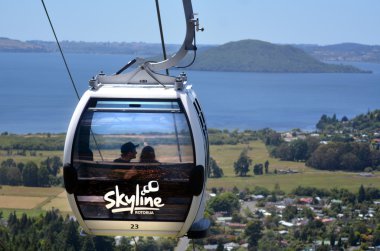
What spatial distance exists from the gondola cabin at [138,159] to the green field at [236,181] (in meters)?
22.5

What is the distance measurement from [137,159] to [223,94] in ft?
256

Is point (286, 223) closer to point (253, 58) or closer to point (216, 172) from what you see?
point (216, 172)

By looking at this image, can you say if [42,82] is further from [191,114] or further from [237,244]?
[191,114]

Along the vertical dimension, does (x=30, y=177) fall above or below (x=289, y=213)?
above

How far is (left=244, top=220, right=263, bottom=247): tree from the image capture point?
2712 centimetres

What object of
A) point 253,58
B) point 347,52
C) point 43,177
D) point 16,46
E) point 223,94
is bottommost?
point 43,177

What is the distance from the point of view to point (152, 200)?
4.18m

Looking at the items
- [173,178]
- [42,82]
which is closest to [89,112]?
[173,178]

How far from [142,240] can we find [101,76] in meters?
19.1

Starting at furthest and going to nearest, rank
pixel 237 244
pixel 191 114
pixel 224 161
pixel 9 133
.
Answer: pixel 9 133 < pixel 224 161 < pixel 237 244 < pixel 191 114

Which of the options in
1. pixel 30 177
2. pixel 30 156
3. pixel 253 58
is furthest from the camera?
pixel 253 58

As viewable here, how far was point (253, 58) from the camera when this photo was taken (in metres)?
98.6

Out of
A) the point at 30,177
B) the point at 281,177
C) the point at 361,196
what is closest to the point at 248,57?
the point at 281,177

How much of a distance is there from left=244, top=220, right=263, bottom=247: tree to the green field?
5.23m
